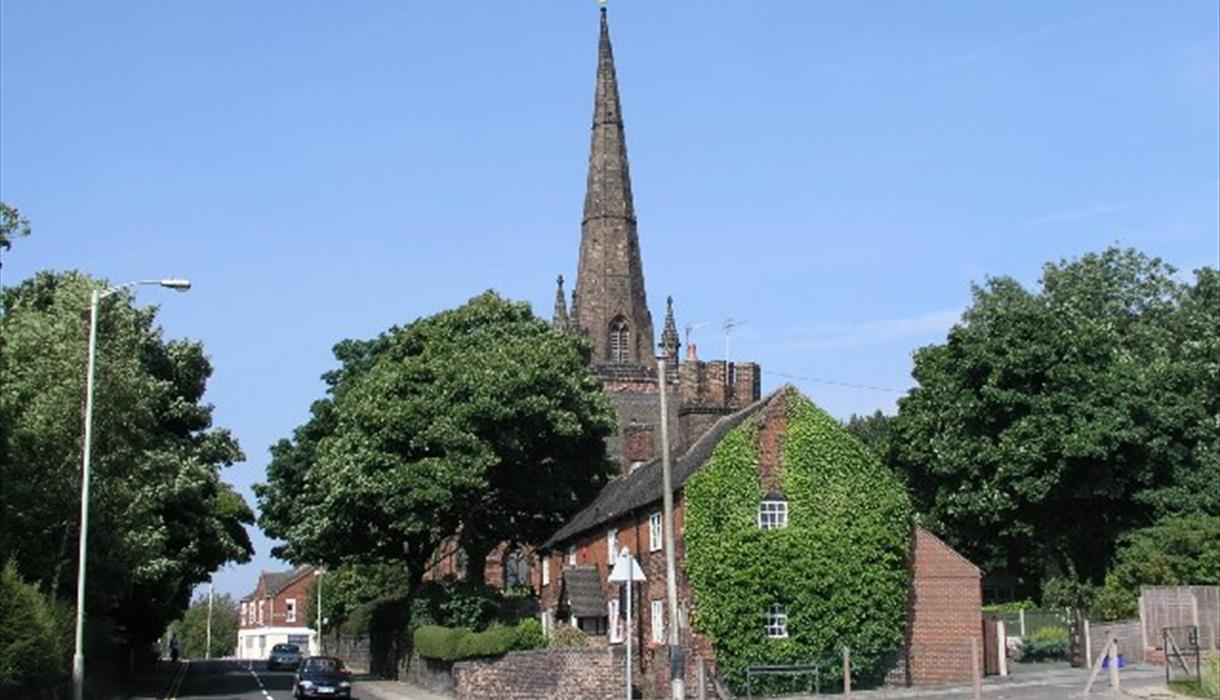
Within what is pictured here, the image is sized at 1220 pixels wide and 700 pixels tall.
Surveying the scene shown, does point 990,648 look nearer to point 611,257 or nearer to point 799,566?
point 799,566

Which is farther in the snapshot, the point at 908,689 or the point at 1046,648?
the point at 1046,648

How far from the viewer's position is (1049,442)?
50.7 metres

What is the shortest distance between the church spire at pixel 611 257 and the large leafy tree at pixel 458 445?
27602 mm

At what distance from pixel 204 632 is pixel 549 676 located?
400ft

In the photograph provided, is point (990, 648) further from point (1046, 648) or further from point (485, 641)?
point (485, 641)

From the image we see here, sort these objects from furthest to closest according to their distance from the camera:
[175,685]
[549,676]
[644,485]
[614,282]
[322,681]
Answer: [614,282] → [175,685] → [644,485] → [322,681] → [549,676]

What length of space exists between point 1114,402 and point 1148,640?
36.4 ft

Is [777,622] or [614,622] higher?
[777,622]

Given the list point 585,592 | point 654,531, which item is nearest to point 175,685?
point 585,592

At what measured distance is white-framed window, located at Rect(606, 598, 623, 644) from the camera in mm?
43344

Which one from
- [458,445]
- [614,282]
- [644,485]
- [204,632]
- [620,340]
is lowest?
[204,632]

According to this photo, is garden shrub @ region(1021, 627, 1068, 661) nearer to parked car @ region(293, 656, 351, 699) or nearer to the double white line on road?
parked car @ region(293, 656, 351, 699)

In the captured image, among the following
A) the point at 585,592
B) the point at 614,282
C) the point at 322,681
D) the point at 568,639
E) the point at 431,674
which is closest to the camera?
the point at 568,639

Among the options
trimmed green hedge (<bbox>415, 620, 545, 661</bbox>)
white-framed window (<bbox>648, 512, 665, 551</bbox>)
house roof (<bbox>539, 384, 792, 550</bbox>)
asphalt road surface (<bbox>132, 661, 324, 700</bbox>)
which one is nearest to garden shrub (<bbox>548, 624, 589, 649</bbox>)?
trimmed green hedge (<bbox>415, 620, 545, 661</bbox>)
